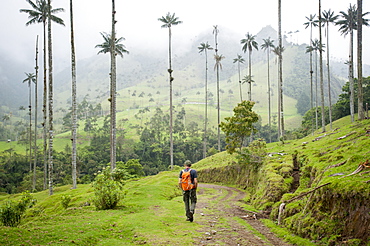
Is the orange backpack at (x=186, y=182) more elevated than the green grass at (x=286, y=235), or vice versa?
the orange backpack at (x=186, y=182)

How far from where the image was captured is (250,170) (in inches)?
1150

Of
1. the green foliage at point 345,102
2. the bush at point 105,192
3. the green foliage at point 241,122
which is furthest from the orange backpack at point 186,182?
the green foliage at point 345,102

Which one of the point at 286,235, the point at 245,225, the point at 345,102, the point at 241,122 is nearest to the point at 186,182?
the point at 245,225

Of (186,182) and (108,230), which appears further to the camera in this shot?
(186,182)

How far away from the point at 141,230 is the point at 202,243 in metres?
2.29

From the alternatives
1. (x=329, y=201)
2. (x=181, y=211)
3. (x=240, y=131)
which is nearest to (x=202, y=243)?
(x=329, y=201)

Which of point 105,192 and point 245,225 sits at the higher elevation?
point 105,192

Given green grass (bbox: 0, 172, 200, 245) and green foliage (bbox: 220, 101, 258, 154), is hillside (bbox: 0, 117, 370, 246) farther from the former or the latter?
green foliage (bbox: 220, 101, 258, 154)

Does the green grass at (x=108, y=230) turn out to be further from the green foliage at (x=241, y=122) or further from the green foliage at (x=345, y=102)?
the green foliage at (x=345, y=102)

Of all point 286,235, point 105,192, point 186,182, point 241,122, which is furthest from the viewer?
point 241,122

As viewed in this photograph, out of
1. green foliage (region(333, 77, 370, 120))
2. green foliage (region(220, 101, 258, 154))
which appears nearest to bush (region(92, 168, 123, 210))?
green foliage (region(220, 101, 258, 154))

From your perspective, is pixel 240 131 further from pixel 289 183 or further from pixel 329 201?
pixel 329 201

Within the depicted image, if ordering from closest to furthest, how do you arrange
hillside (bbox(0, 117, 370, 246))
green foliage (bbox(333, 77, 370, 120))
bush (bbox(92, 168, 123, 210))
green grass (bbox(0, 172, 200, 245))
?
green grass (bbox(0, 172, 200, 245)) → hillside (bbox(0, 117, 370, 246)) → bush (bbox(92, 168, 123, 210)) → green foliage (bbox(333, 77, 370, 120))

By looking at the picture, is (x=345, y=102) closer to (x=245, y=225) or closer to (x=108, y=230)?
(x=245, y=225)
